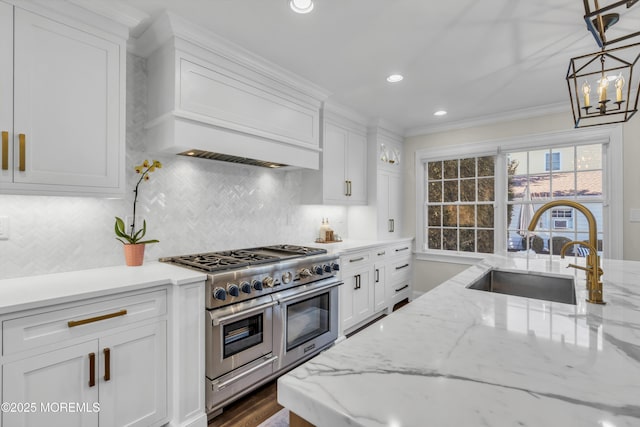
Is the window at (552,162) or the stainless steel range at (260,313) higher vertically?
the window at (552,162)

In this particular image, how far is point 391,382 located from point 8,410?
1678 millimetres

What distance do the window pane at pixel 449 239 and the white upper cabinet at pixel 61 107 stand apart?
388cm

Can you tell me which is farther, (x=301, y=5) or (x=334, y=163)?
(x=334, y=163)

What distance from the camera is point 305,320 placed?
2586 millimetres

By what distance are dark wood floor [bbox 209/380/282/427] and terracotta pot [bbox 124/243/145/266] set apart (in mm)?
1133

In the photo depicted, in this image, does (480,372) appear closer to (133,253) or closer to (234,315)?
(234,315)

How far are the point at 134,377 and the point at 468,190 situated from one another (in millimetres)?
4075

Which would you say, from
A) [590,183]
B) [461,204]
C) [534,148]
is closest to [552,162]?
[534,148]

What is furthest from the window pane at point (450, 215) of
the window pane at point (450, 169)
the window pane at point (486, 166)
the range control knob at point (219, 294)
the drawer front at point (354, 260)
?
the range control knob at point (219, 294)

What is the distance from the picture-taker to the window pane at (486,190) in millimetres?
4027

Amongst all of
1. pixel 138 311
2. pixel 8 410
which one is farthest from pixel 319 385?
pixel 8 410

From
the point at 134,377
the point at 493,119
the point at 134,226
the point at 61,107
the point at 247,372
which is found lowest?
the point at 247,372

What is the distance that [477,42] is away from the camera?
222 cm

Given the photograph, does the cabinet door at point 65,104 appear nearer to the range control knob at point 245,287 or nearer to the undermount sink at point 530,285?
the range control knob at point 245,287
